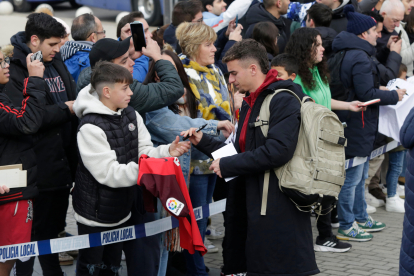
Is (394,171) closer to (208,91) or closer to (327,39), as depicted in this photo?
(327,39)

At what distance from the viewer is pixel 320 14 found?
6277mm

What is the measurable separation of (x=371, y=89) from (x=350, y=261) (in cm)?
180

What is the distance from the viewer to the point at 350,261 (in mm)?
5215

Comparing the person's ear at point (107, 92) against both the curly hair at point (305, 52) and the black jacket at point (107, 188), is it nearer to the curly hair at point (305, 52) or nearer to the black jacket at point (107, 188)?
the black jacket at point (107, 188)

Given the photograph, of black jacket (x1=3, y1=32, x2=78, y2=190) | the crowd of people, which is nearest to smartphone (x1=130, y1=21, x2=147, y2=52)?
the crowd of people

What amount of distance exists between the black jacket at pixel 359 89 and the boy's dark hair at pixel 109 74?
2.87 m

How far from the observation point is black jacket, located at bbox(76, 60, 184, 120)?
380cm

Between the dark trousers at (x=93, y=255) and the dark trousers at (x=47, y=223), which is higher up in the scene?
the dark trousers at (x=93, y=255)

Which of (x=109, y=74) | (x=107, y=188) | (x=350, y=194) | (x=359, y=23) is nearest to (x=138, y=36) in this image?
(x=109, y=74)

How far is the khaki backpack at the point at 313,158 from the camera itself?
3.29m

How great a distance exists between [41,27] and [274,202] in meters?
2.38

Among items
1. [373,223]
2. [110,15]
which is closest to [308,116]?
[373,223]

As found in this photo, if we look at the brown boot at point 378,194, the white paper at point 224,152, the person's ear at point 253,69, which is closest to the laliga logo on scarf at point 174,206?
the white paper at point 224,152

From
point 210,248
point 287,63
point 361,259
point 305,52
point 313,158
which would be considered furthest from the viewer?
point 210,248
